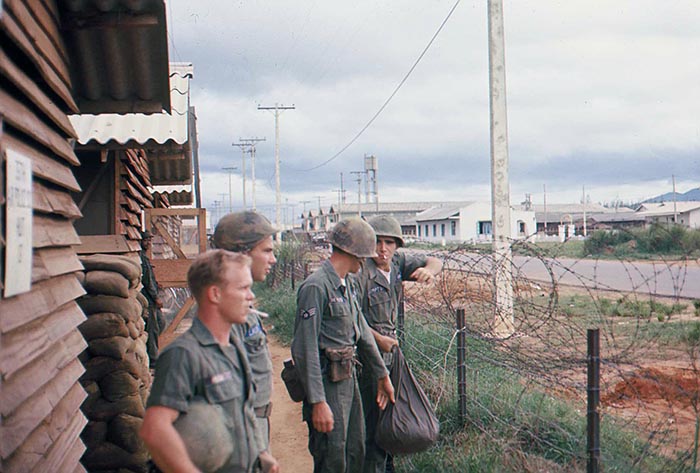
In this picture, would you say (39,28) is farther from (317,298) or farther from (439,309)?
(439,309)

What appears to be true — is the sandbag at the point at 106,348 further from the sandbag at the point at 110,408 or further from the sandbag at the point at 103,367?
the sandbag at the point at 110,408

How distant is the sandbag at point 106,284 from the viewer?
16.1ft

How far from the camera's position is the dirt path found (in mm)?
6195

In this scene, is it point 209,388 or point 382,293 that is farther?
point 382,293

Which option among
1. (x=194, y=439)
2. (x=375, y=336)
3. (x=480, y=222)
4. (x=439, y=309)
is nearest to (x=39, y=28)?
(x=194, y=439)

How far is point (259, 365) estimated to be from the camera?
3.26m

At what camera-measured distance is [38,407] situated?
2.73 metres

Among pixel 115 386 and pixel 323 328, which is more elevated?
pixel 323 328

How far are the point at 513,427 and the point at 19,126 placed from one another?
3730 mm

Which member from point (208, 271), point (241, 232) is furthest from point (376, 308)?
point (208, 271)

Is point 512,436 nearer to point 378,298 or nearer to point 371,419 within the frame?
point 371,419

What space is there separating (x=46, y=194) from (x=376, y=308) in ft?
8.25

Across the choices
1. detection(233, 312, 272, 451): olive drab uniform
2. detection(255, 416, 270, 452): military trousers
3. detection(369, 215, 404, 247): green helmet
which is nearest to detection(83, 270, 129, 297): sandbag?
detection(369, 215, 404, 247): green helmet

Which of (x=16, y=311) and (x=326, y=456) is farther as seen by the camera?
(x=326, y=456)
